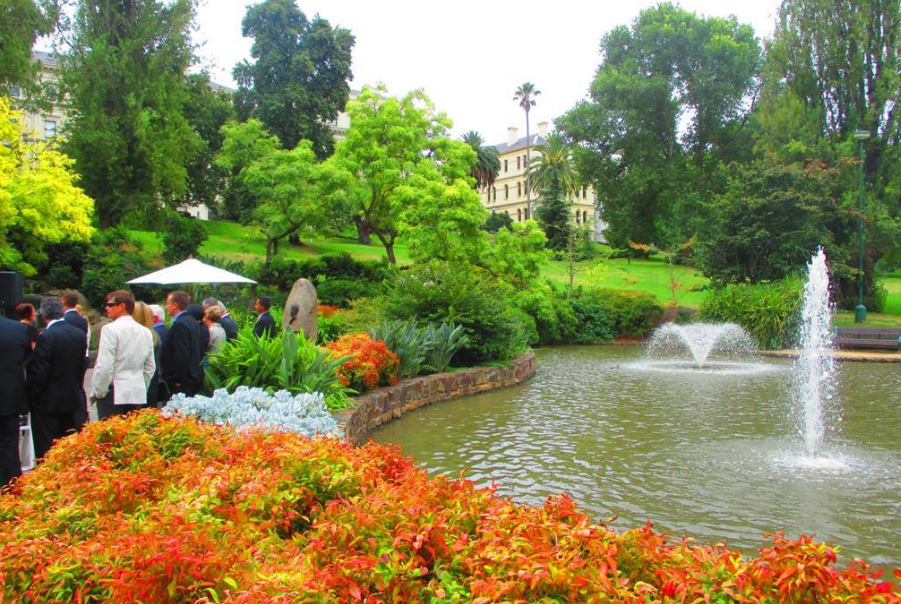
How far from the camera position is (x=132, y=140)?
2756 cm

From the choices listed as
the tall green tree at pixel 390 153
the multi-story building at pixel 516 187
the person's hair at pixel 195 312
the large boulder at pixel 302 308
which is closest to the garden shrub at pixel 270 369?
the person's hair at pixel 195 312

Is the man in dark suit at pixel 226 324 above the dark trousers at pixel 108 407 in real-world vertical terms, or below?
above

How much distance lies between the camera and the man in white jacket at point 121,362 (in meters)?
6.50

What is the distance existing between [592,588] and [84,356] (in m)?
5.62

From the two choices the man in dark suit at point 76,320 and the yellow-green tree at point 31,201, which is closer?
the man in dark suit at point 76,320

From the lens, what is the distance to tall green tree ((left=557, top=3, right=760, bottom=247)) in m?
42.0

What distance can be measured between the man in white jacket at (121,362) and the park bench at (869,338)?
20127 millimetres

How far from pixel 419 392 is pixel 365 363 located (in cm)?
166

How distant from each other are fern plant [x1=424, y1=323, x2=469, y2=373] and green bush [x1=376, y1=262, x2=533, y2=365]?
1.62 feet

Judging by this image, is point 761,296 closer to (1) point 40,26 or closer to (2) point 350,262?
(2) point 350,262

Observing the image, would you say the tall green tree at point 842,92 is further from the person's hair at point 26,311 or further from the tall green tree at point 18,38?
the tall green tree at point 18,38

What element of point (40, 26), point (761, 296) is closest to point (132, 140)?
point (40, 26)

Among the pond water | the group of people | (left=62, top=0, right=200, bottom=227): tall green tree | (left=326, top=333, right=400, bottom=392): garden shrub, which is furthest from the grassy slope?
the group of people

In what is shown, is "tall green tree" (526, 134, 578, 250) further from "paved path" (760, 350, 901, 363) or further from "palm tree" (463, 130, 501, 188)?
"paved path" (760, 350, 901, 363)
